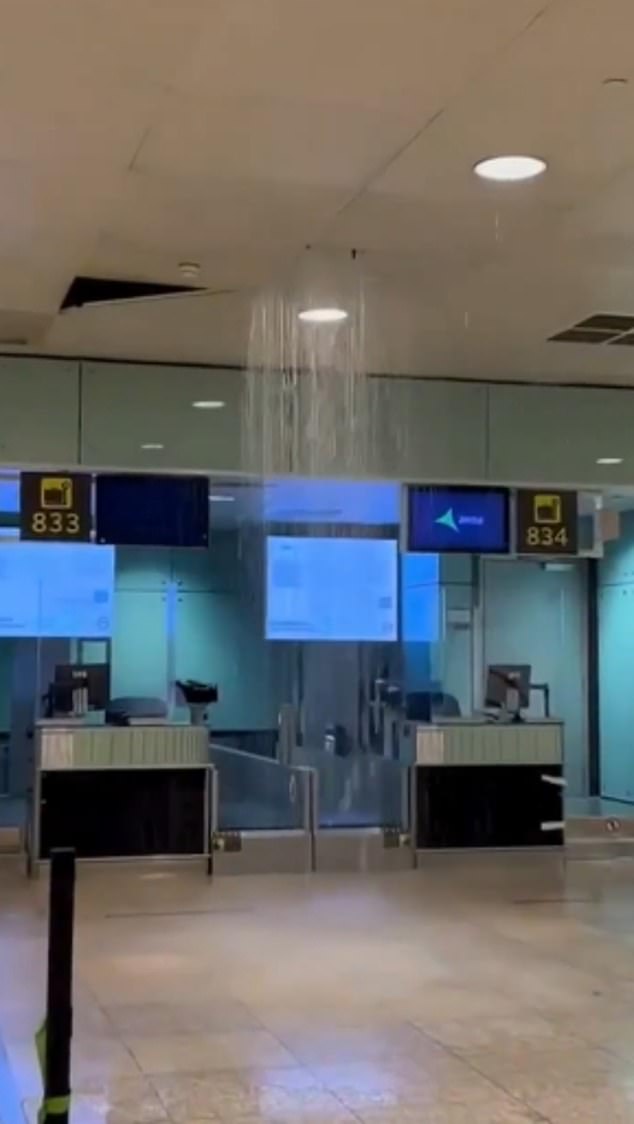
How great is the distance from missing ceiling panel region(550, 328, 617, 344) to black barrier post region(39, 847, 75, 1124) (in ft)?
18.4

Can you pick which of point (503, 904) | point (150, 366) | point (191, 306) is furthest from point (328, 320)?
point (503, 904)

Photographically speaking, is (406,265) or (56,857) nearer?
(56,857)

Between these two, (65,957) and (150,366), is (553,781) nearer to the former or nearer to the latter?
(150,366)

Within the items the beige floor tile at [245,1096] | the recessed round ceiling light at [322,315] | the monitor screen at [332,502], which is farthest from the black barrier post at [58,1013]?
the monitor screen at [332,502]

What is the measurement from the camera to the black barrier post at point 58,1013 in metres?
3.23

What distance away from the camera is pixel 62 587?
1033 centimetres

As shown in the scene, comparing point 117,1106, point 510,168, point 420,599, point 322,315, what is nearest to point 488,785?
point 420,599

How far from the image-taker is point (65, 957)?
328 centimetres

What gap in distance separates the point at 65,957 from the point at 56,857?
Result: 0.24m

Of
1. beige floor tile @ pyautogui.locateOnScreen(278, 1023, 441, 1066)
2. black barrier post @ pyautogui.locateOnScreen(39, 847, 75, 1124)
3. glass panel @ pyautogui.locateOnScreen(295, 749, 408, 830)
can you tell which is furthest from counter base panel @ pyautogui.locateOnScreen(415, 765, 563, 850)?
black barrier post @ pyautogui.locateOnScreen(39, 847, 75, 1124)

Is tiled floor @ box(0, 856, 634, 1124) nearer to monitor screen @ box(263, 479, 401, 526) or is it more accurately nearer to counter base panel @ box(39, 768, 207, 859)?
counter base panel @ box(39, 768, 207, 859)

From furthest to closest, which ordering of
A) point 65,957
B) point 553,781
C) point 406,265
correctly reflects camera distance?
point 553,781 < point 406,265 < point 65,957

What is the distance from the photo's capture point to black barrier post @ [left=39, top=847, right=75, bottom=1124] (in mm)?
3234

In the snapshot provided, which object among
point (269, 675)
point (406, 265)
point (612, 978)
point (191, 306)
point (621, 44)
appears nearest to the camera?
point (621, 44)
